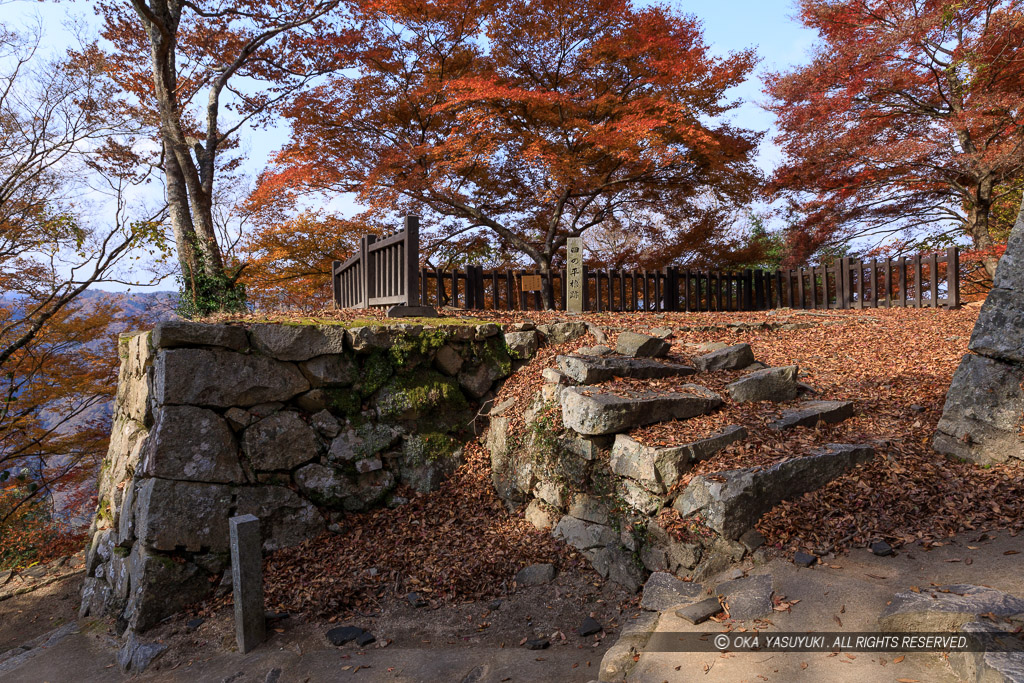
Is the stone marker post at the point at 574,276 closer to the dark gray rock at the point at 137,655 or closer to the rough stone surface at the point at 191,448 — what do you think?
the rough stone surface at the point at 191,448

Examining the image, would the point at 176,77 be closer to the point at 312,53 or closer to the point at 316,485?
the point at 312,53

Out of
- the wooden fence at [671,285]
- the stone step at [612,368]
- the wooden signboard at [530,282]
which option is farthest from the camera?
the wooden signboard at [530,282]

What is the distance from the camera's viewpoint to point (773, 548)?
11.7ft

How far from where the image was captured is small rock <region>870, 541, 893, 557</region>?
3.33 meters

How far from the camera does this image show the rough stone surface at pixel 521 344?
6520 millimetres

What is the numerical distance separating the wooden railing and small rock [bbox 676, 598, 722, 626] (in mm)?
4565

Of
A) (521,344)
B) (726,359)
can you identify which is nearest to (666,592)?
(726,359)

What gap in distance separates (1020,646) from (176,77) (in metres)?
15.7

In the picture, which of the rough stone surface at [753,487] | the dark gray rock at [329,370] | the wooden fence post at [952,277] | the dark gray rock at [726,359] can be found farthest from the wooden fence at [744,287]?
the rough stone surface at [753,487]

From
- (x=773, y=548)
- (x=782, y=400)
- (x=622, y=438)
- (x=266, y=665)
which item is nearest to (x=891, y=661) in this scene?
(x=773, y=548)

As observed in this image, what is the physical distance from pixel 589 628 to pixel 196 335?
4.25 meters

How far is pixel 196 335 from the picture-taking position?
5.18 metres

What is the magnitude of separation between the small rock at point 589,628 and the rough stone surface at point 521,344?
3248 millimetres

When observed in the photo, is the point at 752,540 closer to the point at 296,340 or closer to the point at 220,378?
the point at 296,340
